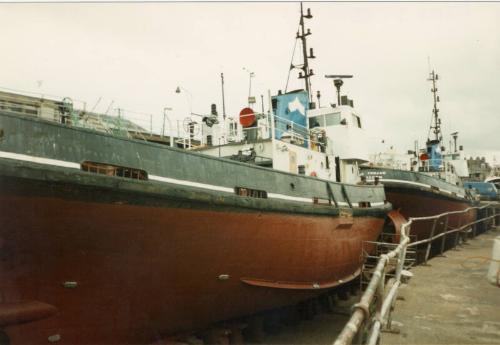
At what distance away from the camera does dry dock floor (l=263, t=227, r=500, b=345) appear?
450cm

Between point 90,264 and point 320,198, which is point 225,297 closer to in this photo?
point 90,264

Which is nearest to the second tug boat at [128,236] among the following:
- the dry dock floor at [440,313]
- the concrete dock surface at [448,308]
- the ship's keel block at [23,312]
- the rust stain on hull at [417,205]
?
the ship's keel block at [23,312]

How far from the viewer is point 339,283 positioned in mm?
8203

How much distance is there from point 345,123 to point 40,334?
30.4ft

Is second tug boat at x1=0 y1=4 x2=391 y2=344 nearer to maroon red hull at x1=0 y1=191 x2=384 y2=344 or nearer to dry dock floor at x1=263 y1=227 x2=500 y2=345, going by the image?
maroon red hull at x1=0 y1=191 x2=384 y2=344

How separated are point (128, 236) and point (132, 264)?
0.36 meters

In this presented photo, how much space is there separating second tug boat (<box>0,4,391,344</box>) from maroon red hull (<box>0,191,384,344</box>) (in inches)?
0.5

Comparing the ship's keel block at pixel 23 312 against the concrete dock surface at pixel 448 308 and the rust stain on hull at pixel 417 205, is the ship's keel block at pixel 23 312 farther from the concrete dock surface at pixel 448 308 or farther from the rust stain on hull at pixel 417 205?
the rust stain on hull at pixel 417 205

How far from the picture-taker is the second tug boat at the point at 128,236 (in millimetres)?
3930

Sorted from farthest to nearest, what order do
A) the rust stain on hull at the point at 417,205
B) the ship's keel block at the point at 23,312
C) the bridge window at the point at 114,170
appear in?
the rust stain on hull at the point at 417,205 → the bridge window at the point at 114,170 → the ship's keel block at the point at 23,312

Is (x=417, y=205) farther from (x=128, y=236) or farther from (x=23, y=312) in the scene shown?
(x=23, y=312)

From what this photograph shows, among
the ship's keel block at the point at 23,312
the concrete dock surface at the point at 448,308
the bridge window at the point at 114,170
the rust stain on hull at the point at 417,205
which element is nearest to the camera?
the ship's keel block at the point at 23,312

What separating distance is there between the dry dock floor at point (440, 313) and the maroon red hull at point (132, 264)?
2.08m

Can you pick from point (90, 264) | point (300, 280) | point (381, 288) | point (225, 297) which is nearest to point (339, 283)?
point (300, 280)
